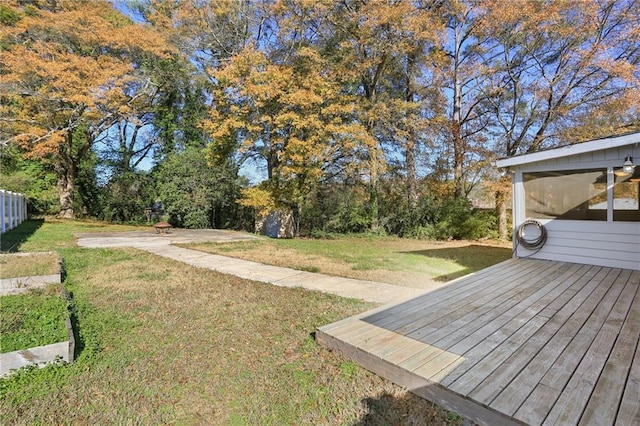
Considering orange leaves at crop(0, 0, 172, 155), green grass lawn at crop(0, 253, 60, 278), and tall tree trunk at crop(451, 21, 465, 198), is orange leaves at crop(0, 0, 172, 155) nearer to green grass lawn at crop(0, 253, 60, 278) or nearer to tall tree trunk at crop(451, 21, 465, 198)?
green grass lawn at crop(0, 253, 60, 278)

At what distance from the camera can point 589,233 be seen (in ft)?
15.9

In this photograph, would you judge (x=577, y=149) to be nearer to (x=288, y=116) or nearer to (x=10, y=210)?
(x=288, y=116)

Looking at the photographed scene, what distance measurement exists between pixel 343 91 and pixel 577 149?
871 cm

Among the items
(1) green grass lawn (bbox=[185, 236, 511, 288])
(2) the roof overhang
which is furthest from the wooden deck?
(2) the roof overhang

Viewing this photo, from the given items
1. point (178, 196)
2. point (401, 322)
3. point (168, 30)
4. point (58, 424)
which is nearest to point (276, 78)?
point (178, 196)

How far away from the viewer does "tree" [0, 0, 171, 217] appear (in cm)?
1146

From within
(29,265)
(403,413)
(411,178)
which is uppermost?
(411,178)

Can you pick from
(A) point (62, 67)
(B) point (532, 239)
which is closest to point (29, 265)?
(B) point (532, 239)

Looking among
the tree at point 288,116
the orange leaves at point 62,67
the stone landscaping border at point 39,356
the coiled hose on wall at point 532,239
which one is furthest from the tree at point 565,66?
the orange leaves at point 62,67

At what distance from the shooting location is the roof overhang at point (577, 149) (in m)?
4.32

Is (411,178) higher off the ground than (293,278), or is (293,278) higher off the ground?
(411,178)

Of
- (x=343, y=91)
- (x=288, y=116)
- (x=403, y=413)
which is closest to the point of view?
(x=403, y=413)

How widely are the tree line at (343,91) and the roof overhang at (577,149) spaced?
5.42 metres

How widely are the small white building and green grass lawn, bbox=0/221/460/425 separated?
3.77m
